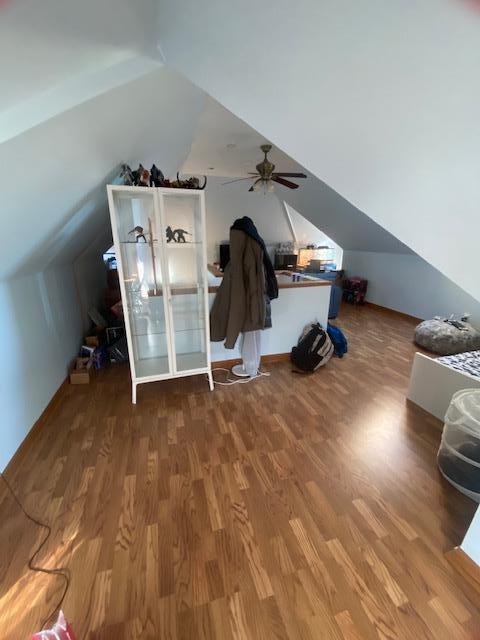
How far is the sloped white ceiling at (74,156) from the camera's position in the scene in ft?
3.96

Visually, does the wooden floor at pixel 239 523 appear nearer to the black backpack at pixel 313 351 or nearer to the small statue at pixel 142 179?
the black backpack at pixel 313 351

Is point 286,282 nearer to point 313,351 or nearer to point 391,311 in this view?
point 313,351

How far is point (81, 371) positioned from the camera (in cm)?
267

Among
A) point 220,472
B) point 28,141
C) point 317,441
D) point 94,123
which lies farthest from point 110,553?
point 94,123

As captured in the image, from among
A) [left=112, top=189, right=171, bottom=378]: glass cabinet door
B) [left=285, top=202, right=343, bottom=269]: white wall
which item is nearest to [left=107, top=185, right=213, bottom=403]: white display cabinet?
[left=112, top=189, right=171, bottom=378]: glass cabinet door

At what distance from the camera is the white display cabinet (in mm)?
2178

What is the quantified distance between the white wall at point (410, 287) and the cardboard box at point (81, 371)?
516 centimetres

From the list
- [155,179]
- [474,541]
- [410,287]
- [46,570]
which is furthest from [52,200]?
[410,287]

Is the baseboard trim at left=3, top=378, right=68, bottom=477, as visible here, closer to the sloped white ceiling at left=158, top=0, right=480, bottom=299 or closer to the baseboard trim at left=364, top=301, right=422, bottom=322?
the sloped white ceiling at left=158, top=0, right=480, bottom=299

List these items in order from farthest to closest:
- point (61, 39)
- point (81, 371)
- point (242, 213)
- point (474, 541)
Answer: point (242, 213), point (81, 371), point (474, 541), point (61, 39)

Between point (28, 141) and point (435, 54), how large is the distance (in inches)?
55.6

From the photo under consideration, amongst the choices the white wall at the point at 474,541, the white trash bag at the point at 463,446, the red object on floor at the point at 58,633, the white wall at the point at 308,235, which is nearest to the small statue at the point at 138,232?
the red object on floor at the point at 58,633

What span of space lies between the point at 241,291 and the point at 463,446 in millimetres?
1869

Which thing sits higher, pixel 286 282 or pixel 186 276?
pixel 186 276
